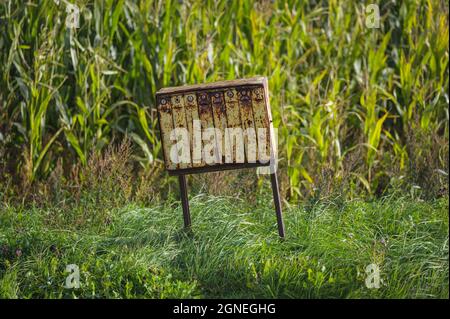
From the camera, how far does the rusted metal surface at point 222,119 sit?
14.6ft

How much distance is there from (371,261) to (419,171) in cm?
172

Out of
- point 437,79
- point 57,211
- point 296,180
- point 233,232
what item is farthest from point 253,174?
point 437,79

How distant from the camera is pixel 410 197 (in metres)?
5.87

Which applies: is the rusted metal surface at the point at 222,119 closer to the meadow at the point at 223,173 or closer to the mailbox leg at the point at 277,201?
the mailbox leg at the point at 277,201

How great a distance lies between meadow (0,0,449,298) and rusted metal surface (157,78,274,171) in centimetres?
55

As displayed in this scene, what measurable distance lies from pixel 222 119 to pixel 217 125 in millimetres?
43

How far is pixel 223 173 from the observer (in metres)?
5.75

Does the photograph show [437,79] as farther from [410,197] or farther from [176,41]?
[176,41]

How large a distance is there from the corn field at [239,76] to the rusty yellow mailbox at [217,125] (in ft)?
4.51
